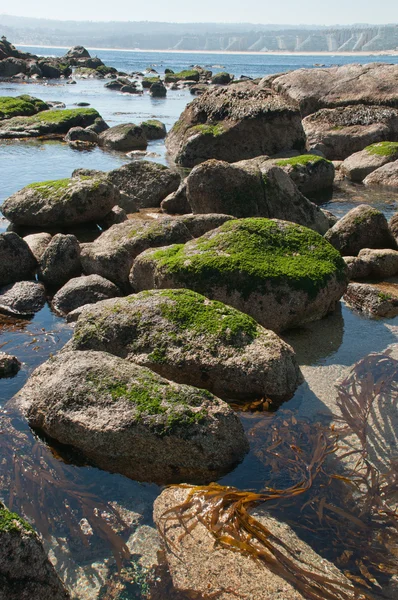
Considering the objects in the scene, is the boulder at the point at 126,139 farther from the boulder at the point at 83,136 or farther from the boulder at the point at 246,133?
the boulder at the point at 246,133

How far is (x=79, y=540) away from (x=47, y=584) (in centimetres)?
97

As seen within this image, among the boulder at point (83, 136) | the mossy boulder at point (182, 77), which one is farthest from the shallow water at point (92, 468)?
the mossy boulder at point (182, 77)

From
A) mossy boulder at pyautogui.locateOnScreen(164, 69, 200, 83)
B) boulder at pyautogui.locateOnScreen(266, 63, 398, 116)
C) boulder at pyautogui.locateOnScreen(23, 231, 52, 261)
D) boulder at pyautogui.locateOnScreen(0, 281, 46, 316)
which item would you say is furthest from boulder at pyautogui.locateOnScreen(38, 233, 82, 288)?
mossy boulder at pyautogui.locateOnScreen(164, 69, 200, 83)

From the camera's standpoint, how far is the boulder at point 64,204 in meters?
12.6

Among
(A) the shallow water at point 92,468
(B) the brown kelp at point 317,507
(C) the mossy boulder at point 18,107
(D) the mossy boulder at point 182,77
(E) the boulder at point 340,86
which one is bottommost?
(A) the shallow water at point 92,468

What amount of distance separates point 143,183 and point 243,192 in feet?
13.1

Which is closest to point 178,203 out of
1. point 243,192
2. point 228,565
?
point 243,192

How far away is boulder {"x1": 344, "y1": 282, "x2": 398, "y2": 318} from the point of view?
948 centimetres

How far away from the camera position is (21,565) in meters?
3.85

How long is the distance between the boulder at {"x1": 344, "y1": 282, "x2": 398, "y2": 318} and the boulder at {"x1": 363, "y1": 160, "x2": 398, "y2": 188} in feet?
30.9

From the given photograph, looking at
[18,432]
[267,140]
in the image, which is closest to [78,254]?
[18,432]

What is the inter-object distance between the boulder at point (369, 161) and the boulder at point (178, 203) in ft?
25.3

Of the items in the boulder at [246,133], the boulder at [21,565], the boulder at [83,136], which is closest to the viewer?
the boulder at [21,565]

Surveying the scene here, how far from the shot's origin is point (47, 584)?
4.02 m
